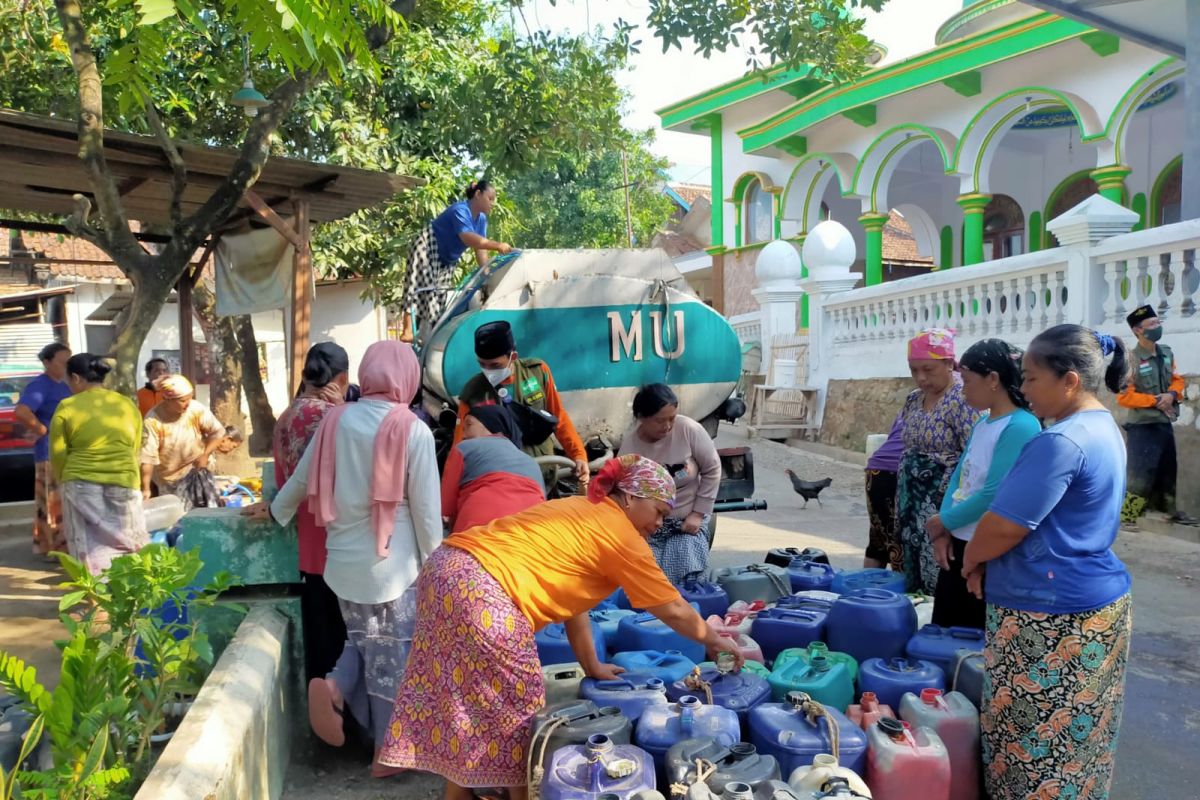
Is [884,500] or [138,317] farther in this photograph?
[138,317]

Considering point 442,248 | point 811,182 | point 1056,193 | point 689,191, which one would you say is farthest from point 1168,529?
point 689,191

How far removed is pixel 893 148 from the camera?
15617mm

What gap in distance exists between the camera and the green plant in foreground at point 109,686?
2.14m

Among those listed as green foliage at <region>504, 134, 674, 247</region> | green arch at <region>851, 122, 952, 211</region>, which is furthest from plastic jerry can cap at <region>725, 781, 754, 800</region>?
green foliage at <region>504, 134, 674, 247</region>

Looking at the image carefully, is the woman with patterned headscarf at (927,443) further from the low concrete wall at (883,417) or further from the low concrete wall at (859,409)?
the low concrete wall at (859,409)

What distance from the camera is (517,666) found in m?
2.80

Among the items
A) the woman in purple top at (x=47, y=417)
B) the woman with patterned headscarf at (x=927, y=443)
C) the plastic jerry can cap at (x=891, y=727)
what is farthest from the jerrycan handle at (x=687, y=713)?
the woman in purple top at (x=47, y=417)

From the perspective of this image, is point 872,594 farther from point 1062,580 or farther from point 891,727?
point 1062,580

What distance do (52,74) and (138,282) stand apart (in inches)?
212

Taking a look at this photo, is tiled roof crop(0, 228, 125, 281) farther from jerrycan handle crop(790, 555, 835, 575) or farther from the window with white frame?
jerrycan handle crop(790, 555, 835, 575)

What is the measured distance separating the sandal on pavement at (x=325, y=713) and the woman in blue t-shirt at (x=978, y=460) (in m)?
2.38

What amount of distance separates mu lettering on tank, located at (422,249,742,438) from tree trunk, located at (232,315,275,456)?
7.75m

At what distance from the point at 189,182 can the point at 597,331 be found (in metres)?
3.66

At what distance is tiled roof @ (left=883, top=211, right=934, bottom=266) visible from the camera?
2241cm
